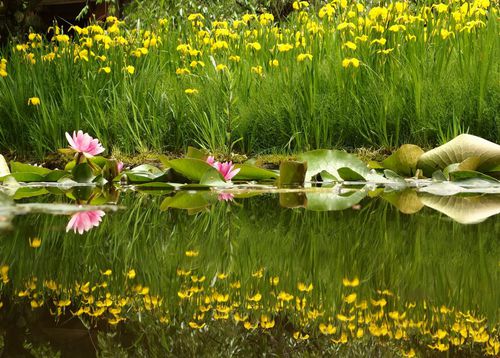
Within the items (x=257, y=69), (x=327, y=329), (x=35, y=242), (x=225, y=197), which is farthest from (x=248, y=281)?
(x=257, y=69)

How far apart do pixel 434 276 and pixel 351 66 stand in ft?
10.1

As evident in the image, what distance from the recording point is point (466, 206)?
2.47 meters

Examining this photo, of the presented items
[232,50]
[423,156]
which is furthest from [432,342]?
[232,50]

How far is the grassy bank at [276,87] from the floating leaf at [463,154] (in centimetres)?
41

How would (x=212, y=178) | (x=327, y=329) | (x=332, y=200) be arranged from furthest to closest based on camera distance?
(x=212, y=178)
(x=332, y=200)
(x=327, y=329)

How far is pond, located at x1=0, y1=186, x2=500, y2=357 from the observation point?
30.2 inches

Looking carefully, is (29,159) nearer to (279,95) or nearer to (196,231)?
(279,95)

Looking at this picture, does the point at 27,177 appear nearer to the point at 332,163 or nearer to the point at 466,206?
the point at 332,163

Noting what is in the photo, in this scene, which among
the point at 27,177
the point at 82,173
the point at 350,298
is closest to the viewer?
the point at 350,298

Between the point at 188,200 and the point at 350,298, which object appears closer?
the point at 350,298

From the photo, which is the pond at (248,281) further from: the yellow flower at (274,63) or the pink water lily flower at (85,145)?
the yellow flower at (274,63)

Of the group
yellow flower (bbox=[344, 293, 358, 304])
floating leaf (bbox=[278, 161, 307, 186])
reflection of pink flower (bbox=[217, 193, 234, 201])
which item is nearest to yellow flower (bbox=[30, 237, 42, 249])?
yellow flower (bbox=[344, 293, 358, 304])

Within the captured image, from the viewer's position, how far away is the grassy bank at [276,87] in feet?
13.2

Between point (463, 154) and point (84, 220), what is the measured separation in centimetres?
194
